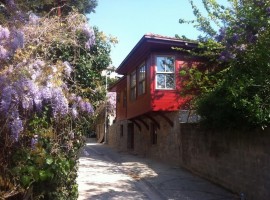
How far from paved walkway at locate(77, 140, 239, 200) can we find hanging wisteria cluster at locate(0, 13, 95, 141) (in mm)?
1660

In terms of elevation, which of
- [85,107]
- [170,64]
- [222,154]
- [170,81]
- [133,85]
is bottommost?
[222,154]

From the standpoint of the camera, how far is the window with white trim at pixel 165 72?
17.5m

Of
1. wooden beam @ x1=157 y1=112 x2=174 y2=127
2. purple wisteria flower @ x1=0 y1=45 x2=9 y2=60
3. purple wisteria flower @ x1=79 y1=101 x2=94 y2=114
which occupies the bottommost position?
purple wisteria flower @ x1=79 y1=101 x2=94 y2=114

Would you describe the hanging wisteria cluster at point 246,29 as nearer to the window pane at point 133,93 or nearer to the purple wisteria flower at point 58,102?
the purple wisteria flower at point 58,102

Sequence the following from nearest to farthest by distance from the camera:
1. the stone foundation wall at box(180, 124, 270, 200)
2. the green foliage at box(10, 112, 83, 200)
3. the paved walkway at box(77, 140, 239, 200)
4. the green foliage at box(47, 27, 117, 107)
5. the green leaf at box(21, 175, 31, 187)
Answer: the green leaf at box(21, 175, 31, 187) → the green foliage at box(10, 112, 83, 200) → the green foliage at box(47, 27, 117, 107) → the stone foundation wall at box(180, 124, 270, 200) → the paved walkway at box(77, 140, 239, 200)

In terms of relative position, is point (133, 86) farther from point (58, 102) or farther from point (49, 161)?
point (49, 161)

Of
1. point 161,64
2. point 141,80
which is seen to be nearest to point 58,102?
point 161,64

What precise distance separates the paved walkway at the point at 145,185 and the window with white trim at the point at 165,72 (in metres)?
3.57

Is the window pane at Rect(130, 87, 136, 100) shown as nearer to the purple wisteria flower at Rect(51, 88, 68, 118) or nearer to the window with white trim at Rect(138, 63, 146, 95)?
the window with white trim at Rect(138, 63, 146, 95)

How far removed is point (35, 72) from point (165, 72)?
412 inches

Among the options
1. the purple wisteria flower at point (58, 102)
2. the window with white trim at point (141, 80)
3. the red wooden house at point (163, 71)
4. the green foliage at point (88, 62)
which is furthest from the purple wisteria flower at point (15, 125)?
the window with white trim at point (141, 80)

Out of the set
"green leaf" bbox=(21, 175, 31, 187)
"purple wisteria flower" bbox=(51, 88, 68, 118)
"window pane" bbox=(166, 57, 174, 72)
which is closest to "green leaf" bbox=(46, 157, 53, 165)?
"green leaf" bbox=(21, 175, 31, 187)

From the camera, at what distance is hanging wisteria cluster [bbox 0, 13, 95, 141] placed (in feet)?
23.1

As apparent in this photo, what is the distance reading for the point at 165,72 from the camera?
17516 millimetres
